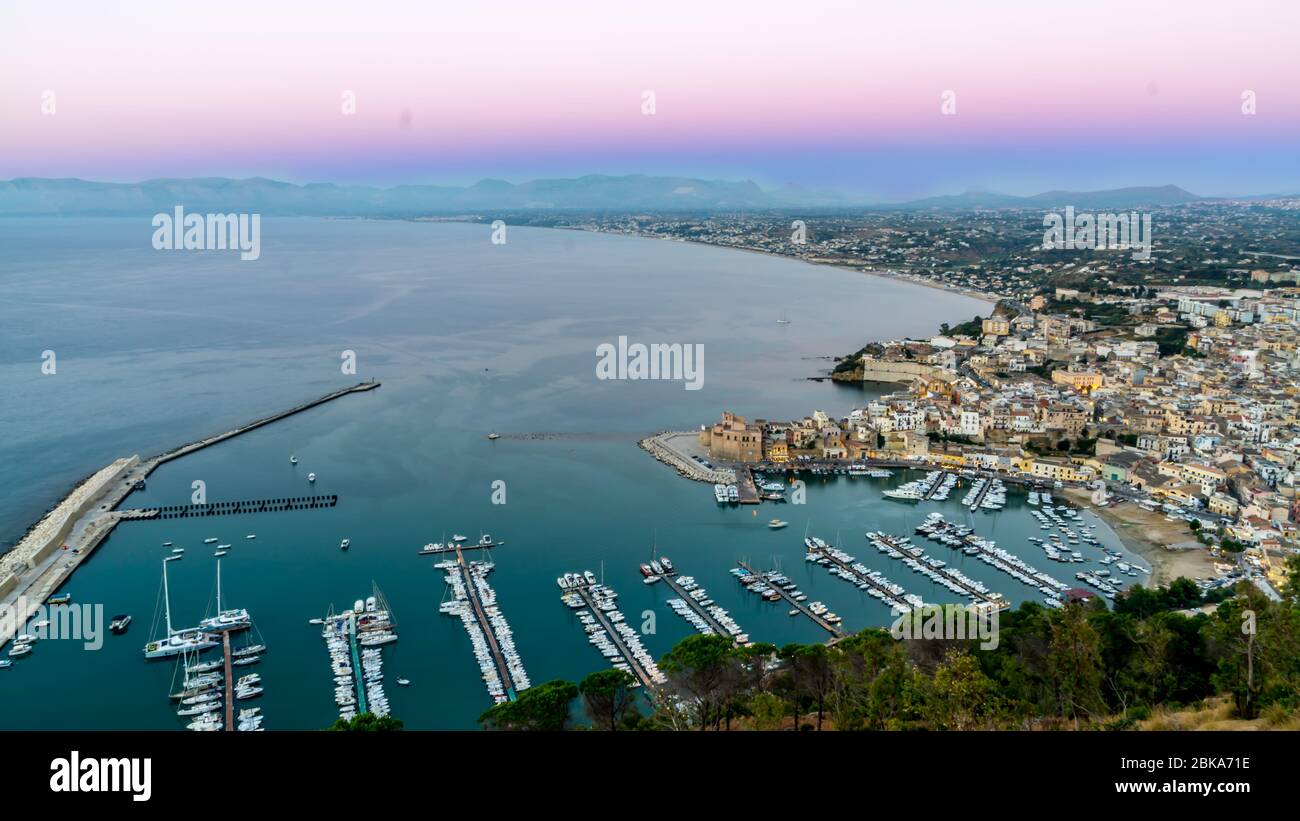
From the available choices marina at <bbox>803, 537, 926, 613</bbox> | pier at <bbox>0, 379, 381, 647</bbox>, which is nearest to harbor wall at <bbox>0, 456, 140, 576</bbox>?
pier at <bbox>0, 379, 381, 647</bbox>

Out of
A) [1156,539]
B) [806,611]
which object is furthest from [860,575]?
[1156,539]

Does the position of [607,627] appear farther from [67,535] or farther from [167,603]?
[67,535]

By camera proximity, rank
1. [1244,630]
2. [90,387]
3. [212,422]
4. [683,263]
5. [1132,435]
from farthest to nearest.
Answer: [683,263], [90,387], [212,422], [1132,435], [1244,630]

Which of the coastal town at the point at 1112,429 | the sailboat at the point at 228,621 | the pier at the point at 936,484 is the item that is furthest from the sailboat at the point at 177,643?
the pier at the point at 936,484

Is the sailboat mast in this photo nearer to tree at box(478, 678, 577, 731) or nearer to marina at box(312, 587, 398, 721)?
marina at box(312, 587, 398, 721)
